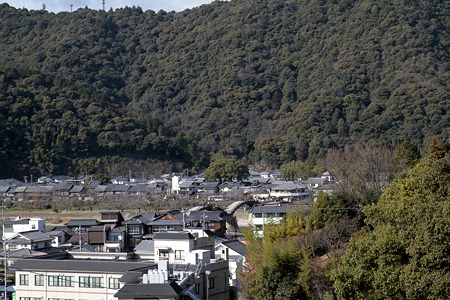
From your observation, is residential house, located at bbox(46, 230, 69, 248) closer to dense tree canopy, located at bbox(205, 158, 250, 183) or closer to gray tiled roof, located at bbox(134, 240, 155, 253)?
gray tiled roof, located at bbox(134, 240, 155, 253)

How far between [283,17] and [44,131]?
7033 cm

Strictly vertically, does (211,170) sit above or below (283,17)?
below

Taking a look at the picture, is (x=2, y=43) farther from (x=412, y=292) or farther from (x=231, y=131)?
(x=412, y=292)

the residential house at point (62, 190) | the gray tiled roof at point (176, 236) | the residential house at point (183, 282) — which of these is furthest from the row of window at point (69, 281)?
the residential house at point (62, 190)

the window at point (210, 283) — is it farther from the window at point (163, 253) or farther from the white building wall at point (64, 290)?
the white building wall at point (64, 290)

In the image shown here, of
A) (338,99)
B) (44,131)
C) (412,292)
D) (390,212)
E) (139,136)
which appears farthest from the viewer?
(338,99)

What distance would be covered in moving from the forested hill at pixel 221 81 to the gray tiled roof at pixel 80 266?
39721mm

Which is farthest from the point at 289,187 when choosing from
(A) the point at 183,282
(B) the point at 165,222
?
(A) the point at 183,282

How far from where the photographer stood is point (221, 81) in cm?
9500

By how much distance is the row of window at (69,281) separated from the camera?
14781 millimetres

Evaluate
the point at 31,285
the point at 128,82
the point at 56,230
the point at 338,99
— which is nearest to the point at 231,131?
the point at 338,99

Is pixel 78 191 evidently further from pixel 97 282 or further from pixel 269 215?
pixel 97 282

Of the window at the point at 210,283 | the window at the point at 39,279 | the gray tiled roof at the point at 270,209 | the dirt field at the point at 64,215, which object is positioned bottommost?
the dirt field at the point at 64,215

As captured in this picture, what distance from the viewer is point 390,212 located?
13.5 metres
